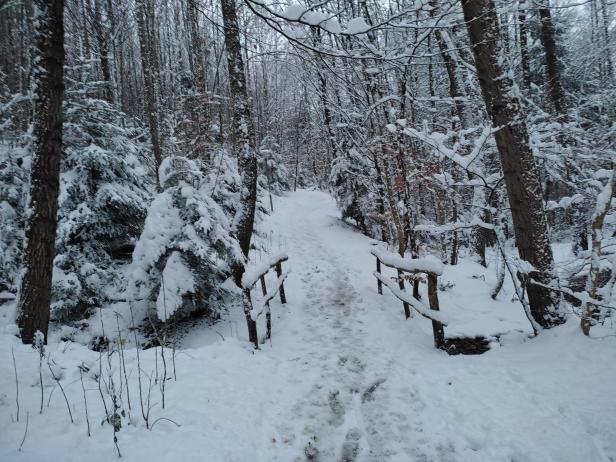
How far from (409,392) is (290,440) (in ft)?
5.00

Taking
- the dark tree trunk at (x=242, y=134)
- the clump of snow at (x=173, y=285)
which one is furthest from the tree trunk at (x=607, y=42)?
the clump of snow at (x=173, y=285)

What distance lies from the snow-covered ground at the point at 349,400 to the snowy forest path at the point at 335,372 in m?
0.02

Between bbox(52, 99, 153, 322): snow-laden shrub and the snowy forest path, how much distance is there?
3.79 meters

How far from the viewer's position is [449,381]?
13.9 ft

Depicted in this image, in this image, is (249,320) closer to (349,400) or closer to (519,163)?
(349,400)

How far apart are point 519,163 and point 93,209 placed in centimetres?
756

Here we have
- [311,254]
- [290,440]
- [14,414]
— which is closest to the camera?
[14,414]

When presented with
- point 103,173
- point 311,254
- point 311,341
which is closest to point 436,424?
point 311,341

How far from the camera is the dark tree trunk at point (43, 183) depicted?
176 inches

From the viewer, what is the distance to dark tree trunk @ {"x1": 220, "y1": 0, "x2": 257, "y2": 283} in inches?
298

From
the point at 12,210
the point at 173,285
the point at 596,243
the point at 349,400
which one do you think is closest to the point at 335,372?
the point at 349,400

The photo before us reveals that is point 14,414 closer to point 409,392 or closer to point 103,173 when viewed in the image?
point 409,392

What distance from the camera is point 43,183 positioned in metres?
→ 4.60

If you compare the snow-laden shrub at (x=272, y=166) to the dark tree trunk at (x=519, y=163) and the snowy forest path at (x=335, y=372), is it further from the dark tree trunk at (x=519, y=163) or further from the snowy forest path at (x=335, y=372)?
the dark tree trunk at (x=519, y=163)
